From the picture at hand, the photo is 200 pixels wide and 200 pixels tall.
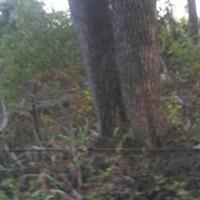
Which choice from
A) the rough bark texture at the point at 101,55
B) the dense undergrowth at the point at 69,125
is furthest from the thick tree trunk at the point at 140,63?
the rough bark texture at the point at 101,55

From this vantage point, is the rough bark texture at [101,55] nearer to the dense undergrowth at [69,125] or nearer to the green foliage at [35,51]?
the dense undergrowth at [69,125]

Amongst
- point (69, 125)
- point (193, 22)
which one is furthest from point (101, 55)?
point (193, 22)

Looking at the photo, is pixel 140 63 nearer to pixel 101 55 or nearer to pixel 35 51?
pixel 101 55

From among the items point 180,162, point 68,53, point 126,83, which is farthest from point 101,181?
point 68,53

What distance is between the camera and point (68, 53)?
10008 millimetres

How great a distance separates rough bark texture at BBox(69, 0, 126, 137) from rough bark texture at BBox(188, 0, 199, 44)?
321cm

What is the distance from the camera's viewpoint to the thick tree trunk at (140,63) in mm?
6844

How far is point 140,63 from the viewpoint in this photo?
685 cm

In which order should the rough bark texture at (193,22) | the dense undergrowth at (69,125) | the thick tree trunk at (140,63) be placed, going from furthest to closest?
the rough bark texture at (193,22), the thick tree trunk at (140,63), the dense undergrowth at (69,125)

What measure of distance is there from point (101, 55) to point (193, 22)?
4488 millimetres

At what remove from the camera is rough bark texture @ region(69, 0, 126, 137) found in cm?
735

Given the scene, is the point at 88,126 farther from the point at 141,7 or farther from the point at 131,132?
the point at 141,7

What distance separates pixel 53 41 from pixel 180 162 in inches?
182

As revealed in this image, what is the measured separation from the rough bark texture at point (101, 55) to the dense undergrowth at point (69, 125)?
0.28 meters
